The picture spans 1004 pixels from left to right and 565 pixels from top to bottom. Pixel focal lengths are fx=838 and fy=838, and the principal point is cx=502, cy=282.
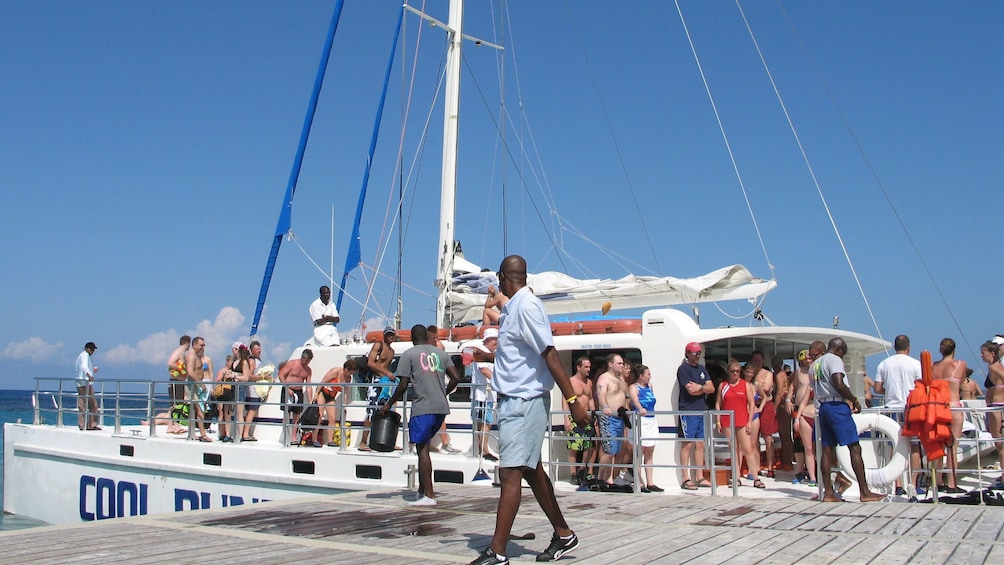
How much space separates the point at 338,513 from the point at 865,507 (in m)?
4.45

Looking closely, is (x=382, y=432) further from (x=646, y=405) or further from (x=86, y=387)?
(x=86, y=387)

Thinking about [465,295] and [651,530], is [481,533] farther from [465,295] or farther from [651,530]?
[465,295]

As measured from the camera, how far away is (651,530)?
6.02 metres

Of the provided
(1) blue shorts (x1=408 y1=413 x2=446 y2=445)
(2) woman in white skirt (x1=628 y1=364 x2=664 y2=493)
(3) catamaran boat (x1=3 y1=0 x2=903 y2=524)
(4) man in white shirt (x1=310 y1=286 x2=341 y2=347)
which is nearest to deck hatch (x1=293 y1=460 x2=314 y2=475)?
(3) catamaran boat (x1=3 y1=0 x2=903 y2=524)

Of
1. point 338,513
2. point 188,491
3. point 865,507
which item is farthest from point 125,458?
point 865,507

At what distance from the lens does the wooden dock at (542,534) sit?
497 cm

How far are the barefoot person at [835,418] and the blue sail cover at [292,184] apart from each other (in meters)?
10.4

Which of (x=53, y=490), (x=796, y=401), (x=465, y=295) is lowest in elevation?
(x=53, y=490)

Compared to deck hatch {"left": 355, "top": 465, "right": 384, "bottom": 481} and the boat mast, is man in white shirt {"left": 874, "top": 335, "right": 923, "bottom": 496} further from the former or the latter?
the boat mast

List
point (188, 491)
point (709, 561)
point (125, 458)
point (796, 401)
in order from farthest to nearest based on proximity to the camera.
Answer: point (125, 458) < point (188, 491) < point (796, 401) < point (709, 561)

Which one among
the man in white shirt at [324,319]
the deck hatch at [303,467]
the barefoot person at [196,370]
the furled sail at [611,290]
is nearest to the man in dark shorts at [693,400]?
the furled sail at [611,290]

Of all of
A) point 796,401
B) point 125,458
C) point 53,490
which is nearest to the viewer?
point 796,401

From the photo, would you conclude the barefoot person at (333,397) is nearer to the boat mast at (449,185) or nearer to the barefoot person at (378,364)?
the barefoot person at (378,364)

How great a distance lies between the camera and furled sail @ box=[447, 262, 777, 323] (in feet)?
41.4
